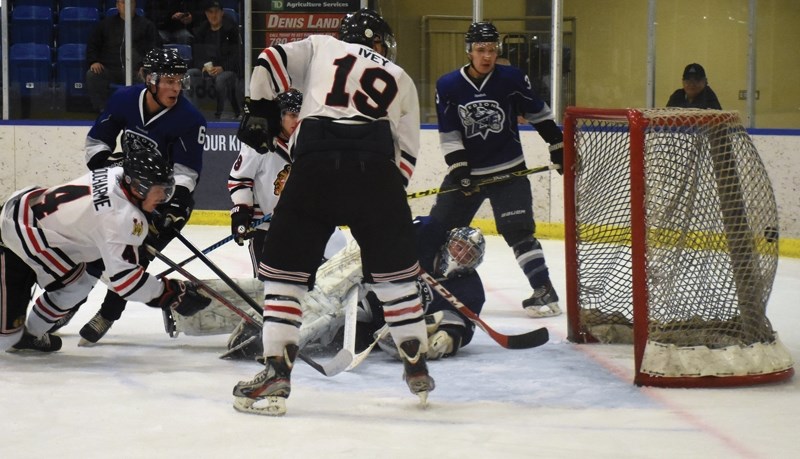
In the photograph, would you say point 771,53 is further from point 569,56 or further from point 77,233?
point 77,233

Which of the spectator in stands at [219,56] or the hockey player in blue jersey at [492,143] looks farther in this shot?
the spectator in stands at [219,56]

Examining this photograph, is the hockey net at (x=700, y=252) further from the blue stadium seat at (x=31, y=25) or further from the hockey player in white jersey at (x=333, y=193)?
the blue stadium seat at (x=31, y=25)

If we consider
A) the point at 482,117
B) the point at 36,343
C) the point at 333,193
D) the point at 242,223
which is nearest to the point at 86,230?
the point at 36,343

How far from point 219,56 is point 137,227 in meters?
4.10

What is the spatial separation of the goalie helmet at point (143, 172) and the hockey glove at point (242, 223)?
1.95 ft

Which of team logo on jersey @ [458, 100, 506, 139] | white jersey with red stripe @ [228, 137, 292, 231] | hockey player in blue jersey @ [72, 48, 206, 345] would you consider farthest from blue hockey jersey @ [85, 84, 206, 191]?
team logo on jersey @ [458, 100, 506, 139]

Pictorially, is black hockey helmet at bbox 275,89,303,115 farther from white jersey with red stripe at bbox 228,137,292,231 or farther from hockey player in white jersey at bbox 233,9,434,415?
hockey player in white jersey at bbox 233,9,434,415

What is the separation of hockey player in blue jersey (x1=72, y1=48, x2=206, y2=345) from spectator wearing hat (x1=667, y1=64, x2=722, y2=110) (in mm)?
3139

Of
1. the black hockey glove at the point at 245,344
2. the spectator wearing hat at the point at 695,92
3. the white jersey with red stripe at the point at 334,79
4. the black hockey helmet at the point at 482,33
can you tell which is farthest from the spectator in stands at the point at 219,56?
the white jersey with red stripe at the point at 334,79

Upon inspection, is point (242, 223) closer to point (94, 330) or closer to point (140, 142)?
point (140, 142)

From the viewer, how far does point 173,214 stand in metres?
3.84

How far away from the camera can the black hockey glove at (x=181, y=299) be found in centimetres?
332

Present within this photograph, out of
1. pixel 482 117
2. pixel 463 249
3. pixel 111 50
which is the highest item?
pixel 111 50

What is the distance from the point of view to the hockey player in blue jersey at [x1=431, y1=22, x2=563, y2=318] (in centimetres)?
453
